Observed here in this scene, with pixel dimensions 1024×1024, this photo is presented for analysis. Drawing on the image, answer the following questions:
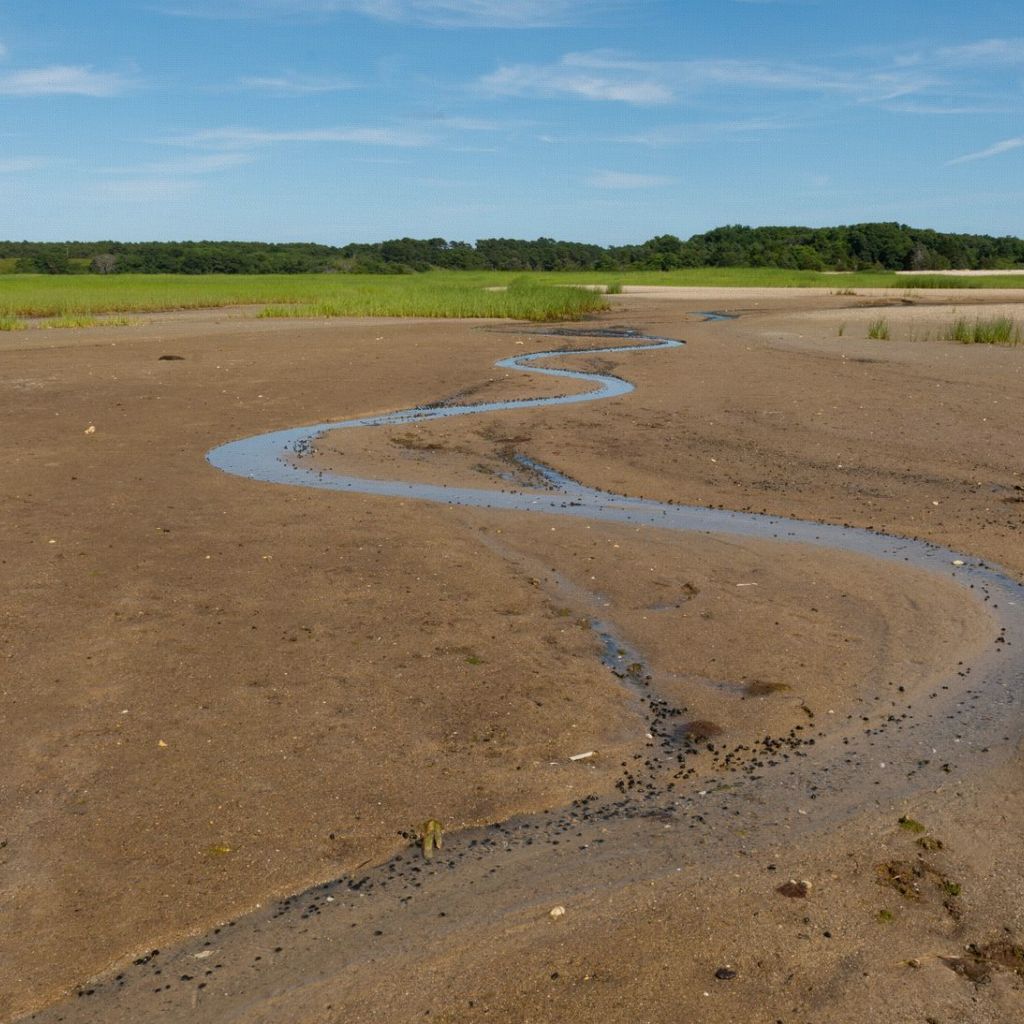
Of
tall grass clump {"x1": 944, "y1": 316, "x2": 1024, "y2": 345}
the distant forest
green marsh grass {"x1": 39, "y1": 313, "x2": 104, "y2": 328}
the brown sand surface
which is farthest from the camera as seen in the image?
the distant forest

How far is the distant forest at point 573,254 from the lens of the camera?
347 ft

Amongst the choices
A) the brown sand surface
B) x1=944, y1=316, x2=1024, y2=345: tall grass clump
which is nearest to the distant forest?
x1=944, y1=316, x2=1024, y2=345: tall grass clump

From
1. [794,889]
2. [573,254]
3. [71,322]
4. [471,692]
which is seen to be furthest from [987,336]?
[573,254]

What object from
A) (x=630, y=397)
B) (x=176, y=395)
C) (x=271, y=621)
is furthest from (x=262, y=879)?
(x=176, y=395)

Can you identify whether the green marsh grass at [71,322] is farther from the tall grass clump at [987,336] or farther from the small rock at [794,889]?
the small rock at [794,889]

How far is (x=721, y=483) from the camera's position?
13203mm

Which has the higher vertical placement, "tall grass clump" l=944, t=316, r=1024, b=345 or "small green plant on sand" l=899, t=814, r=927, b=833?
"tall grass clump" l=944, t=316, r=1024, b=345

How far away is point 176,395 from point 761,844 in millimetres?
17475

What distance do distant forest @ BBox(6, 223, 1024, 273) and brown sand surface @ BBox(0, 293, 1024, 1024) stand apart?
93.2 metres

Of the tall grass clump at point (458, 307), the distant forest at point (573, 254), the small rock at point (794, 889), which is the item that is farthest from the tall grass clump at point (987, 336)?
the distant forest at point (573, 254)

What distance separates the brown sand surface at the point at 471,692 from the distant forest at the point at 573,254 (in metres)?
93.2

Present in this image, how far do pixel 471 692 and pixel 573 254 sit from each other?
14269 cm

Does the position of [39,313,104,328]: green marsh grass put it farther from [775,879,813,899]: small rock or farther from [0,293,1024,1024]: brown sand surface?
[775,879,813,899]: small rock

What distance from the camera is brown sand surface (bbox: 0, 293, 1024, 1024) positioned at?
430cm
